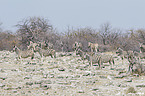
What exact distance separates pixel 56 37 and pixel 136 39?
37.2 ft

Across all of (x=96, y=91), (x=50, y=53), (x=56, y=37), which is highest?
(x=56, y=37)

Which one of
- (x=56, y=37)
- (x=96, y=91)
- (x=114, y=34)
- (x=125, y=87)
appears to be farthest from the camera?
(x=114, y=34)

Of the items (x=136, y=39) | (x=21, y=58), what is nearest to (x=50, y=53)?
(x=21, y=58)

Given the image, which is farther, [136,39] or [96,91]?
[136,39]

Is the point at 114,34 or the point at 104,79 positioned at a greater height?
the point at 114,34

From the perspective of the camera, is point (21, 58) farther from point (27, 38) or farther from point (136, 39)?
point (136, 39)

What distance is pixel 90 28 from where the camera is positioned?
48125 millimetres

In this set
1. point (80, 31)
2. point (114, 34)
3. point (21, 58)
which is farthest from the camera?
point (80, 31)

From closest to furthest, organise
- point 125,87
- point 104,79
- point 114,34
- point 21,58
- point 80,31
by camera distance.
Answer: point 125,87 → point 104,79 → point 21,58 → point 114,34 → point 80,31

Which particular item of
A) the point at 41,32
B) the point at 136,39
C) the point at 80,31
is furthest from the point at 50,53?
the point at 80,31

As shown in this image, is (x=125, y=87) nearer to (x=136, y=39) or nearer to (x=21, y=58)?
(x=21, y=58)

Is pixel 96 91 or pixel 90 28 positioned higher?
pixel 90 28

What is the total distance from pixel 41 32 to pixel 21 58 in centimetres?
1497

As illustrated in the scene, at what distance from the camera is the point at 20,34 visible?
37.1 meters
